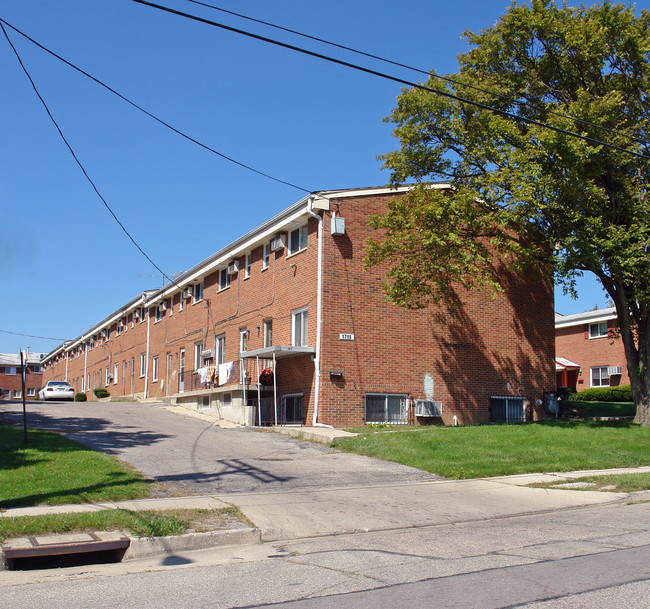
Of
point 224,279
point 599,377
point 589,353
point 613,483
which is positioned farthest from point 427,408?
point 589,353

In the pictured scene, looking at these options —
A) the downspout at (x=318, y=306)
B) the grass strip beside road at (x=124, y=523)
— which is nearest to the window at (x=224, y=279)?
the downspout at (x=318, y=306)

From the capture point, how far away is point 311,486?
41.5 feet

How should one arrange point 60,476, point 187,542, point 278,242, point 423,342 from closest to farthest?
point 187,542
point 60,476
point 423,342
point 278,242

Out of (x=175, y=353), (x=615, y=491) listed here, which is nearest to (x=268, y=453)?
(x=615, y=491)

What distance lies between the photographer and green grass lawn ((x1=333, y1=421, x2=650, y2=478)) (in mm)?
14602

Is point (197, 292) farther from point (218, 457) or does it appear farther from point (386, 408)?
point (218, 457)

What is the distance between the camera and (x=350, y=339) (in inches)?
876

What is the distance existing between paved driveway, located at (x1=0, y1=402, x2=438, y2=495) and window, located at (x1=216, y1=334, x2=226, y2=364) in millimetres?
7843

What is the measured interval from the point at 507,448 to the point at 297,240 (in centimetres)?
1120

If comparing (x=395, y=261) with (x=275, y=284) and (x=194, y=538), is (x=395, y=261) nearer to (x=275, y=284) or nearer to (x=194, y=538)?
(x=275, y=284)

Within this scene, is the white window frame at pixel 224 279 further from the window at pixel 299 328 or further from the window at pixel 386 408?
the window at pixel 386 408

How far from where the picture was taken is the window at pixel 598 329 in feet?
139

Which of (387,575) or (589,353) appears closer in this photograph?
(387,575)

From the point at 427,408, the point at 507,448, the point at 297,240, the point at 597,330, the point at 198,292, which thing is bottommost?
the point at 507,448
